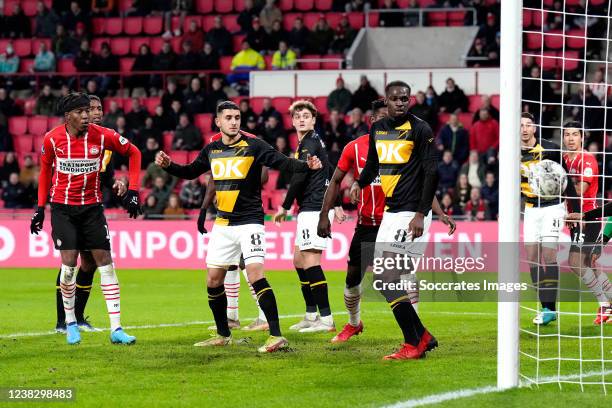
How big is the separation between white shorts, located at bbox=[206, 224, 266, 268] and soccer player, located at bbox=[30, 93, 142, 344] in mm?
992

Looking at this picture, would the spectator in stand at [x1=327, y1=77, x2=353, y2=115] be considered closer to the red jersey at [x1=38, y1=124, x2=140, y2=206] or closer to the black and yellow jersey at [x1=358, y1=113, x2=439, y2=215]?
the red jersey at [x1=38, y1=124, x2=140, y2=206]

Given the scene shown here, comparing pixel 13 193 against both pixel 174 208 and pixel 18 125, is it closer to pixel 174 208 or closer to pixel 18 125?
pixel 18 125

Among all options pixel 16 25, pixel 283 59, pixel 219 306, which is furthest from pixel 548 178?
pixel 16 25

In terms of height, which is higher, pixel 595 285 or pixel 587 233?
pixel 587 233

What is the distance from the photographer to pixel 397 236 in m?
8.81

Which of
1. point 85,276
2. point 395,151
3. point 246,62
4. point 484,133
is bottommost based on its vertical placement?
point 85,276

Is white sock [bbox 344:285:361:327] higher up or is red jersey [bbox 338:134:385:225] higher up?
red jersey [bbox 338:134:385:225]

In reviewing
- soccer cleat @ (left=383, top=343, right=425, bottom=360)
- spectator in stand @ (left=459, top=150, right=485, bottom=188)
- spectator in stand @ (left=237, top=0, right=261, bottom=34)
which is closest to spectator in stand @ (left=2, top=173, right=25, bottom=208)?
spectator in stand @ (left=237, top=0, right=261, bottom=34)

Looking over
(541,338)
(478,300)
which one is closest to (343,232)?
(478,300)

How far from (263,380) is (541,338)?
11.5ft

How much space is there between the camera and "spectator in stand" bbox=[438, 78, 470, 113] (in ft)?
74.2

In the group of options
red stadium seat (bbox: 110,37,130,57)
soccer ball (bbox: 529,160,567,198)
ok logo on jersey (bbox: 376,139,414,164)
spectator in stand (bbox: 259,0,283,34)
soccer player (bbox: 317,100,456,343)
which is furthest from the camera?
red stadium seat (bbox: 110,37,130,57)

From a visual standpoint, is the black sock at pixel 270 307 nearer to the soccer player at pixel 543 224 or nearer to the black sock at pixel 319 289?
the black sock at pixel 319 289

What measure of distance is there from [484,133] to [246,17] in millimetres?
7911
